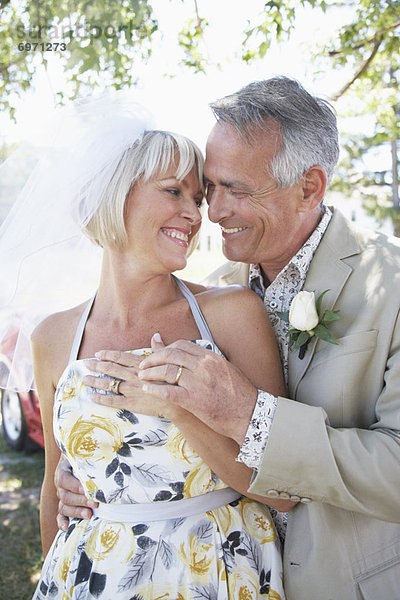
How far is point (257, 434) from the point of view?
196 cm

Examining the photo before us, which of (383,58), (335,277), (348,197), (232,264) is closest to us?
(335,277)

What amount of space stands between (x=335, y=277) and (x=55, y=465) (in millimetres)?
1530

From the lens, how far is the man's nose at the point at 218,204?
8.55ft

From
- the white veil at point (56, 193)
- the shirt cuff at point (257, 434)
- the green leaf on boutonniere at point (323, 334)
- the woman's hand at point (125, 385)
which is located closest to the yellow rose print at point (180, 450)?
the woman's hand at point (125, 385)

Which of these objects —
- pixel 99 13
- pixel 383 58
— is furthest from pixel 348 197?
pixel 99 13

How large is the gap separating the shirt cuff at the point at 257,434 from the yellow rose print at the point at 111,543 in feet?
1.82

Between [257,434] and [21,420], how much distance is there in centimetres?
469

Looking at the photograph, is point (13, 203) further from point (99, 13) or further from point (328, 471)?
point (328, 471)

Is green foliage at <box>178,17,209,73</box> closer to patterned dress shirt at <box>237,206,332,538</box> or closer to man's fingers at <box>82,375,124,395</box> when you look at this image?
patterned dress shirt at <box>237,206,332,538</box>

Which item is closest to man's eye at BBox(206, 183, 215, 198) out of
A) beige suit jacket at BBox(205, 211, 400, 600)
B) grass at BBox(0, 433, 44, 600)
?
beige suit jacket at BBox(205, 211, 400, 600)

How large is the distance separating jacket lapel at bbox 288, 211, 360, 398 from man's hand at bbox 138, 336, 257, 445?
1.11ft

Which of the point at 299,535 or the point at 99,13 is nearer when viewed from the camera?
the point at 299,535

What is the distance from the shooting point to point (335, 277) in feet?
7.73

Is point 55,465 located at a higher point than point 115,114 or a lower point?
lower
